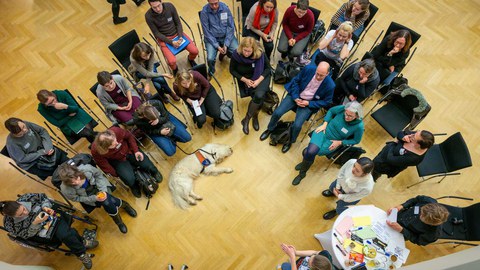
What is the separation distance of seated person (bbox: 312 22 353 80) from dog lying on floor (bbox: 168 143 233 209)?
2087 mm

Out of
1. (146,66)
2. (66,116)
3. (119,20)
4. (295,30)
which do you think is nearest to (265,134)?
(295,30)

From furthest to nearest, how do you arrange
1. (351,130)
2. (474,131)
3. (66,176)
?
(474,131)
(351,130)
(66,176)

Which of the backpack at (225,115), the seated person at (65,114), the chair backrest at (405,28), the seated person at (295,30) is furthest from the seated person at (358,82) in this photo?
the seated person at (65,114)

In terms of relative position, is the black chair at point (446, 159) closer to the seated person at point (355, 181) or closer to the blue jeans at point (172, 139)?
the seated person at point (355, 181)

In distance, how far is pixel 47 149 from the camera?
3682 mm

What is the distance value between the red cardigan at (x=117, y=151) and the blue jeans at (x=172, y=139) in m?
0.34

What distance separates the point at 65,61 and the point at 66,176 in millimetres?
2911

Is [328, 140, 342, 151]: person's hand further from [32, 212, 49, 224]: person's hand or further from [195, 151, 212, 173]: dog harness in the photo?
[32, 212, 49, 224]: person's hand

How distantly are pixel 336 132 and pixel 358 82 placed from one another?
78 centimetres

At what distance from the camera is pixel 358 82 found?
406cm

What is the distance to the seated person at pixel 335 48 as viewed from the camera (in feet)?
14.2

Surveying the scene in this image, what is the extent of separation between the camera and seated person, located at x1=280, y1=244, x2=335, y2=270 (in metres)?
2.57

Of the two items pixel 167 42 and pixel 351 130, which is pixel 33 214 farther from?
pixel 351 130

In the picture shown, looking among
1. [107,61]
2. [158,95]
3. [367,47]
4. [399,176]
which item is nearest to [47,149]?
[158,95]
